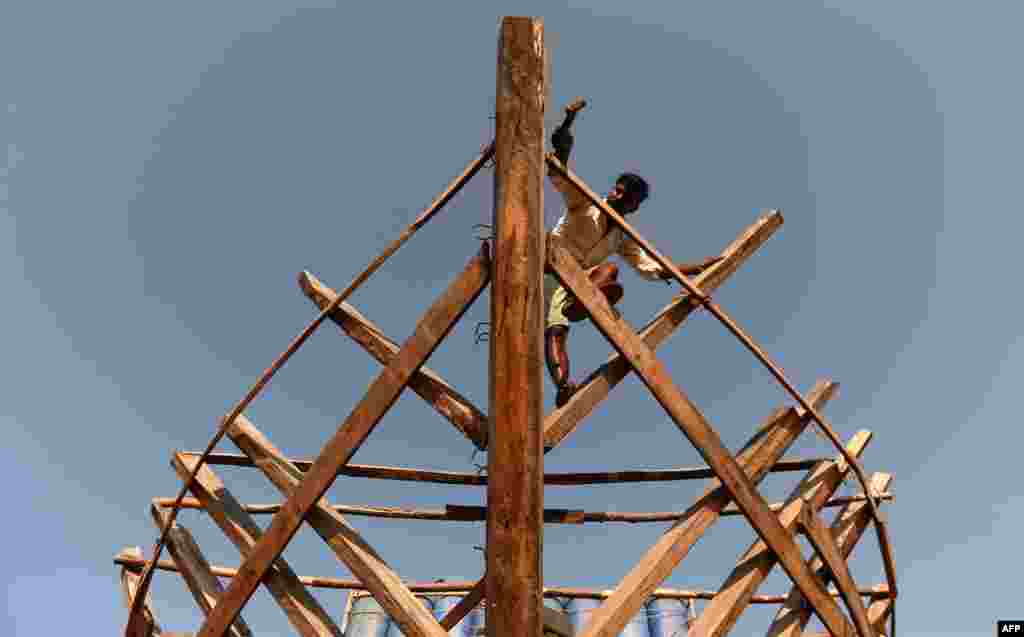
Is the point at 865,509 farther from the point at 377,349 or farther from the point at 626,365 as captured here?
the point at 377,349

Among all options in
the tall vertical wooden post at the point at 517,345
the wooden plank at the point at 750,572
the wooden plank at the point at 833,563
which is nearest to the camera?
the tall vertical wooden post at the point at 517,345

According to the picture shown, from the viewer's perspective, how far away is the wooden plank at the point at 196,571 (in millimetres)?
7848

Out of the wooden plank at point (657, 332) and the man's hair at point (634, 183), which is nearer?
the wooden plank at point (657, 332)

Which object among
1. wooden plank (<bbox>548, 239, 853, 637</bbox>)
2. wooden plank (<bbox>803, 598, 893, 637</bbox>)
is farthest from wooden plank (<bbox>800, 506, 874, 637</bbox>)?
wooden plank (<bbox>803, 598, 893, 637</bbox>)

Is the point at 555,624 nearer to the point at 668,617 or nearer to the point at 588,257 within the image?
the point at 588,257

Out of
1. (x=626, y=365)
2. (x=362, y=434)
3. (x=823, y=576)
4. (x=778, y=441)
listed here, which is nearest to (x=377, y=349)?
(x=362, y=434)

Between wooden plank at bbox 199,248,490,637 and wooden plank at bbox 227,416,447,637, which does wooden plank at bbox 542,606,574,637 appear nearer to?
wooden plank at bbox 227,416,447,637

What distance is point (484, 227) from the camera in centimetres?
654

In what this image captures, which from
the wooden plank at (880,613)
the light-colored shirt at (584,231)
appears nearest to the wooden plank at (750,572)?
the wooden plank at (880,613)

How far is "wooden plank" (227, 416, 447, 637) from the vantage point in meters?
6.42

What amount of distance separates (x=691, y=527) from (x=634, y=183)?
9.56 feet

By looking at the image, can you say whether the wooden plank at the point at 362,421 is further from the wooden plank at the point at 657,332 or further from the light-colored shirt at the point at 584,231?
the light-colored shirt at the point at 584,231

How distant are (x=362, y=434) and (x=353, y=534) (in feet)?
2.61

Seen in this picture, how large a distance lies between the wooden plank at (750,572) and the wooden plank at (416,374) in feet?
6.09
